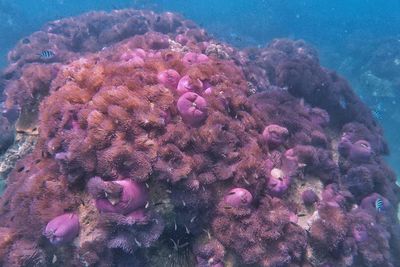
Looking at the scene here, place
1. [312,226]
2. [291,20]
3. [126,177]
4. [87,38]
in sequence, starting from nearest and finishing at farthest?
[126,177]
[312,226]
[87,38]
[291,20]

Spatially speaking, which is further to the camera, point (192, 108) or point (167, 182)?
point (192, 108)

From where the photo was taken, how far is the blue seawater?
20.6m

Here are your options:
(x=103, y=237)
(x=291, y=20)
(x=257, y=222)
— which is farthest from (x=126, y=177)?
(x=291, y=20)

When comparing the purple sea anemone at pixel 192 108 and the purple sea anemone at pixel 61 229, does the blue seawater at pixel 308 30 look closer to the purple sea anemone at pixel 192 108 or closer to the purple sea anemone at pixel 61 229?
the purple sea anemone at pixel 192 108

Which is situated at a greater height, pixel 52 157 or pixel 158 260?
pixel 52 157

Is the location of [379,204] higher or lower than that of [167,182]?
lower

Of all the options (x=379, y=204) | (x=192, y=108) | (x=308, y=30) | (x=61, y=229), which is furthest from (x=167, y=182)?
(x=308, y=30)

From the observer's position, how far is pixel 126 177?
169 inches

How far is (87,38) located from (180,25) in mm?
4598

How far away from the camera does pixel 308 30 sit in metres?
36.1

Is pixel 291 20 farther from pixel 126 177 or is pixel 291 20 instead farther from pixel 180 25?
pixel 126 177

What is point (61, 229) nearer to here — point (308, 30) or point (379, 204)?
point (379, 204)

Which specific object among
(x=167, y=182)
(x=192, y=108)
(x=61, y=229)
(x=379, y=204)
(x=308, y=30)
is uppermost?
(x=192, y=108)

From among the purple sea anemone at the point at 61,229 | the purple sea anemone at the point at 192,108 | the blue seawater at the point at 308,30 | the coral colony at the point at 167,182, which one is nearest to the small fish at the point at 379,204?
the coral colony at the point at 167,182
